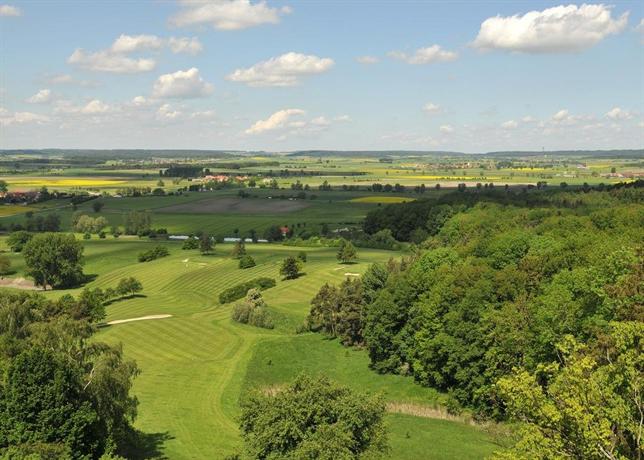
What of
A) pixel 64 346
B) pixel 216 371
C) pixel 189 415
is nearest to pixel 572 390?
pixel 64 346

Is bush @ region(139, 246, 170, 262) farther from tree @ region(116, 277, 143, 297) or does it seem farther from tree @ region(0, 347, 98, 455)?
tree @ region(0, 347, 98, 455)

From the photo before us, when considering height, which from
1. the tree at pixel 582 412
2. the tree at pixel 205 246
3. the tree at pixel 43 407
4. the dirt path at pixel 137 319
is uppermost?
the tree at pixel 582 412

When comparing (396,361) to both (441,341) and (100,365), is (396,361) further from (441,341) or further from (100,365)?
(100,365)

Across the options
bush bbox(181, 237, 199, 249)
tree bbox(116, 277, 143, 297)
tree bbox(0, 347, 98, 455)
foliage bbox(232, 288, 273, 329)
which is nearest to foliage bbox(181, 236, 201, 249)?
bush bbox(181, 237, 199, 249)

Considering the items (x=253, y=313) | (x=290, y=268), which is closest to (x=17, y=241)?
(x=290, y=268)

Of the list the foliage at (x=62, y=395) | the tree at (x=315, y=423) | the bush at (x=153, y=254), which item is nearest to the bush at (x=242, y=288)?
the bush at (x=153, y=254)

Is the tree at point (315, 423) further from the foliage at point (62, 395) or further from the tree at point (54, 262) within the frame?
the tree at point (54, 262)
